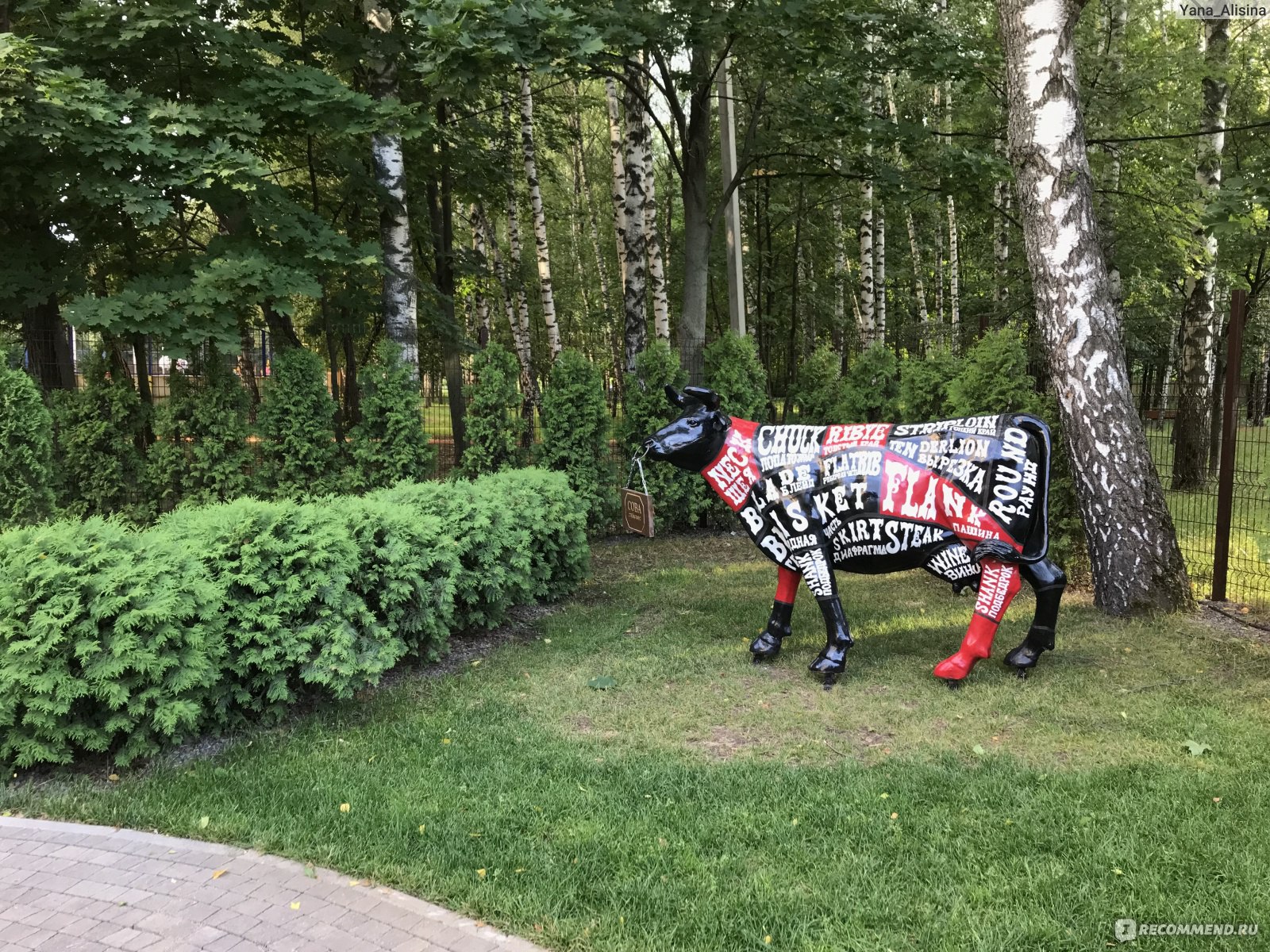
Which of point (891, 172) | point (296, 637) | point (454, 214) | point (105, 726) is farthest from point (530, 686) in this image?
point (454, 214)

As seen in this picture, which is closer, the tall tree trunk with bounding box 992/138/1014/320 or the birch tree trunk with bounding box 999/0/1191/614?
the birch tree trunk with bounding box 999/0/1191/614

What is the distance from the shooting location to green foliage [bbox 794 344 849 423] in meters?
11.7

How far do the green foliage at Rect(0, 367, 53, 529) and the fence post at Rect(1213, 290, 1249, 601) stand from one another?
32.6ft

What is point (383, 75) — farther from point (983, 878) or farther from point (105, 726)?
point (983, 878)

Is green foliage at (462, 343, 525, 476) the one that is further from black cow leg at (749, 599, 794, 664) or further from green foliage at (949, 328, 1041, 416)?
green foliage at (949, 328, 1041, 416)

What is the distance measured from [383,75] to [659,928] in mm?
9200

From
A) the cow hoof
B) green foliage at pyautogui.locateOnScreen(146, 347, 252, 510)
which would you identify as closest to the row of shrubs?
the cow hoof

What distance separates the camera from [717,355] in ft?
35.3

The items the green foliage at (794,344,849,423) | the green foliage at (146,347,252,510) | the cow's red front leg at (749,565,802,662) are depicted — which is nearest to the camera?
the cow's red front leg at (749,565,802,662)

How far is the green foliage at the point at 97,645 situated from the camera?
3982mm
